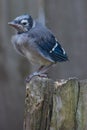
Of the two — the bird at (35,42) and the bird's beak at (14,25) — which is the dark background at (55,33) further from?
the bird's beak at (14,25)

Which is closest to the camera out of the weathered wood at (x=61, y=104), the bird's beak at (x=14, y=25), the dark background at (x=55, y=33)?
the weathered wood at (x=61, y=104)

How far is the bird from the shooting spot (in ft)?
13.1

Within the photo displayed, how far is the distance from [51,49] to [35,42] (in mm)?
141

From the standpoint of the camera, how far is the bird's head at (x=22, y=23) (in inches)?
157

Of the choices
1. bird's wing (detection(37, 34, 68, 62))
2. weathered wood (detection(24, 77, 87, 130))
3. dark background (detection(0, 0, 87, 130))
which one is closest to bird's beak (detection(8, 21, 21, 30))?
bird's wing (detection(37, 34, 68, 62))

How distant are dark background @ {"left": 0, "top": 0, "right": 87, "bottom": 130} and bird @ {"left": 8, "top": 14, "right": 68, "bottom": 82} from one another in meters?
1.07

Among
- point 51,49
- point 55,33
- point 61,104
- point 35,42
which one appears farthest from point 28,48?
point 55,33

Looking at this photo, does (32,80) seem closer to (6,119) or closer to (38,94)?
(38,94)

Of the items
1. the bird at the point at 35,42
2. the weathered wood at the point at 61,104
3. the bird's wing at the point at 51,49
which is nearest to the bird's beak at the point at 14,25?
the bird at the point at 35,42

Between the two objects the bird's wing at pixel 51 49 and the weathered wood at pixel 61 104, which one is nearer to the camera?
the weathered wood at pixel 61 104

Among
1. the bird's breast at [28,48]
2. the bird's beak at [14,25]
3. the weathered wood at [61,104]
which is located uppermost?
the bird's beak at [14,25]

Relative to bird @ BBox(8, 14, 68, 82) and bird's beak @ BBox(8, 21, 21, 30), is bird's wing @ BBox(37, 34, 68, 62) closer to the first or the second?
bird @ BBox(8, 14, 68, 82)

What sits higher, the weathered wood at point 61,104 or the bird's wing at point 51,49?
the bird's wing at point 51,49

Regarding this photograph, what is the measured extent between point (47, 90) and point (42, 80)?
0.20ft
